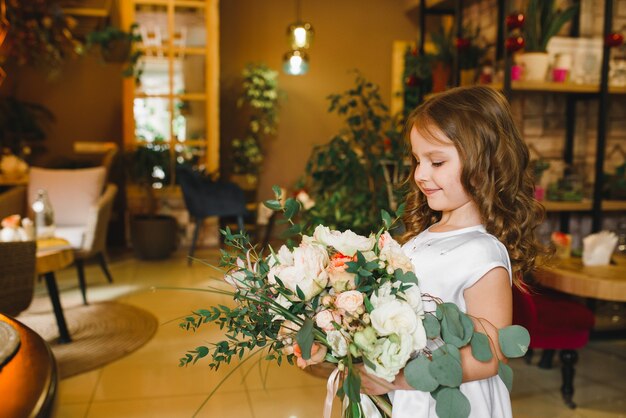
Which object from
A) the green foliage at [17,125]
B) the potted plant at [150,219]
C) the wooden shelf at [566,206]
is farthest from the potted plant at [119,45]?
the wooden shelf at [566,206]

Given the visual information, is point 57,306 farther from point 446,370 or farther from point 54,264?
point 446,370

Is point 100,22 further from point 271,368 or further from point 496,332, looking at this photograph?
point 496,332

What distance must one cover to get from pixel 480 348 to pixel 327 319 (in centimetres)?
26

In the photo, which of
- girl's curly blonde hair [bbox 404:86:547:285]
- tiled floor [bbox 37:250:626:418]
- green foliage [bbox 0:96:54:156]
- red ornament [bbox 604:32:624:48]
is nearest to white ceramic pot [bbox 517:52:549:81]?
red ornament [bbox 604:32:624:48]

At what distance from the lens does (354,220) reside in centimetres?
330

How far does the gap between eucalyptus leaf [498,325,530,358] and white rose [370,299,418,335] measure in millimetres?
184

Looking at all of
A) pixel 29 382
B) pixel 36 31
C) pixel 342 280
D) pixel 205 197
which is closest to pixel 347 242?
pixel 342 280

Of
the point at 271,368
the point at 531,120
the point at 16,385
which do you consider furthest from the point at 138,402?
the point at 531,120

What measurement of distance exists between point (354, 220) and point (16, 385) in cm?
237

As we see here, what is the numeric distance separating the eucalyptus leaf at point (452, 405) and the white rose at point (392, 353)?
0.10 meters

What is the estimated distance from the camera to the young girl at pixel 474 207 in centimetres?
118

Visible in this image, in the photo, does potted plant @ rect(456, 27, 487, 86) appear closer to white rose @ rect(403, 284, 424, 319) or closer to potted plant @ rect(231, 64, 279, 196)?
white rose @ rect(403, 284, 424, 319)

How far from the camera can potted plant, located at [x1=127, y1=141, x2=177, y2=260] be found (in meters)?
5.83

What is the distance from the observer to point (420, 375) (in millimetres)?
968
